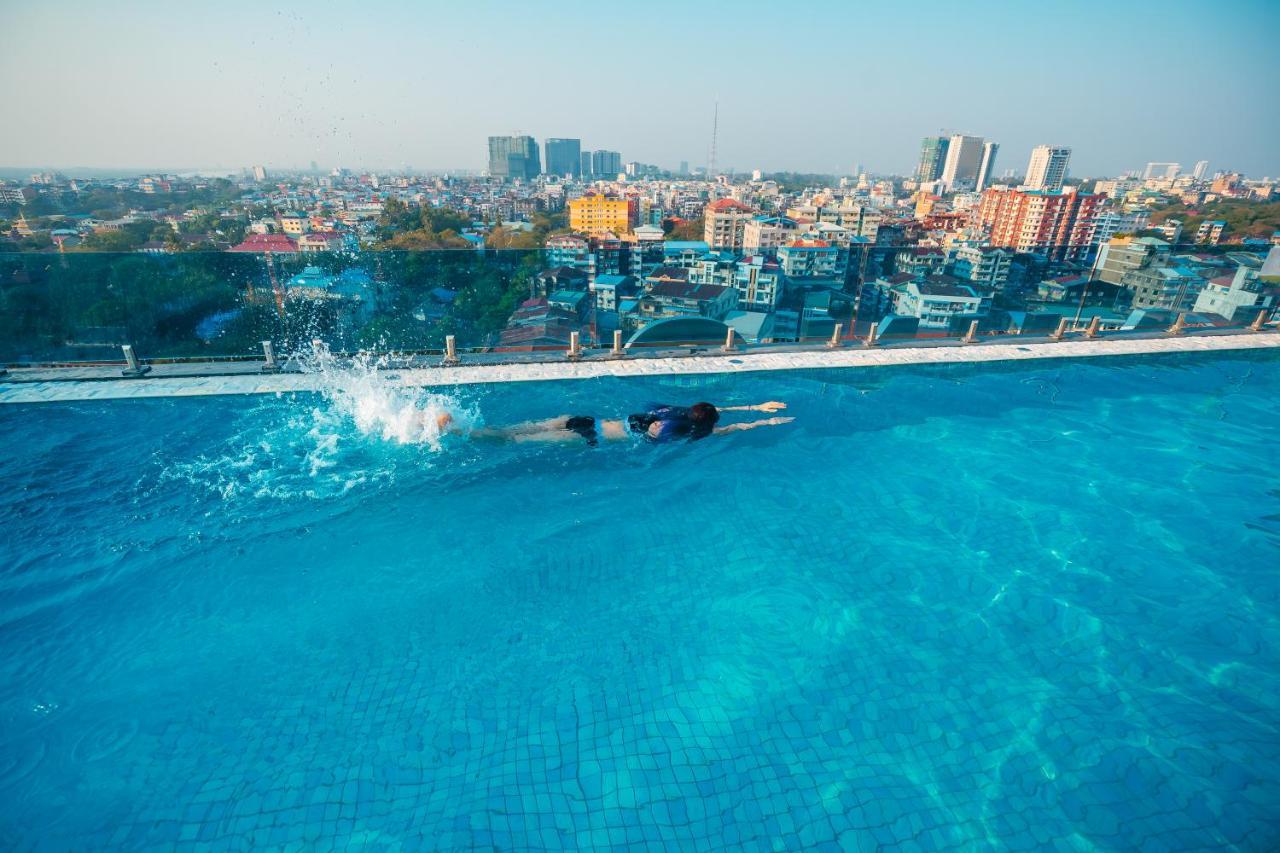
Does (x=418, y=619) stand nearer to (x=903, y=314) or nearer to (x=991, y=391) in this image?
(x=991, y=391)

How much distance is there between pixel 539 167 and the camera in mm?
186250

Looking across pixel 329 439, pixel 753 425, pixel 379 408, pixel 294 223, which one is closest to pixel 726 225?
pixel 294 223

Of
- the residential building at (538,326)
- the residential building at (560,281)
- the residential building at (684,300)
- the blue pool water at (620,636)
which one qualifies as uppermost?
the residential building at (560,281)

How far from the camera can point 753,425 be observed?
27.6 feet

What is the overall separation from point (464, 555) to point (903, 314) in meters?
9.83

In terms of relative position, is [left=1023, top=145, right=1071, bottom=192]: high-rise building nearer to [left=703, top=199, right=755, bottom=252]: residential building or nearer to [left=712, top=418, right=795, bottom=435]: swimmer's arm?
[left=703, top=199, right=755, bottom=252]: residential building

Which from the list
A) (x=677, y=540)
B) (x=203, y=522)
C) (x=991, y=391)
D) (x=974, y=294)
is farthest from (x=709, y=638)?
(x=974, y=294)

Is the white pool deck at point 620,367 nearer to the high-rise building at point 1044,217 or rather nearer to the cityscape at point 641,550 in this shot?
the cityscape at point 641,550

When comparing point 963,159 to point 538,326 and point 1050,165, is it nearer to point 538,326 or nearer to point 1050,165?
point 1050,165

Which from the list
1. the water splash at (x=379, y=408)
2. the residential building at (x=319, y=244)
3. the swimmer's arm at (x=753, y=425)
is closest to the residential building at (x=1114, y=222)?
the residential building at (x=319, y=244)

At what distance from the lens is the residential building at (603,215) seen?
7769cm

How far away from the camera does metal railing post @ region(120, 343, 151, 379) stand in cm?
894

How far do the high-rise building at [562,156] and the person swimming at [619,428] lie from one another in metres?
204

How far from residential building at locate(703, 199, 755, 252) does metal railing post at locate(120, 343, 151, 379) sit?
62.4 meters
